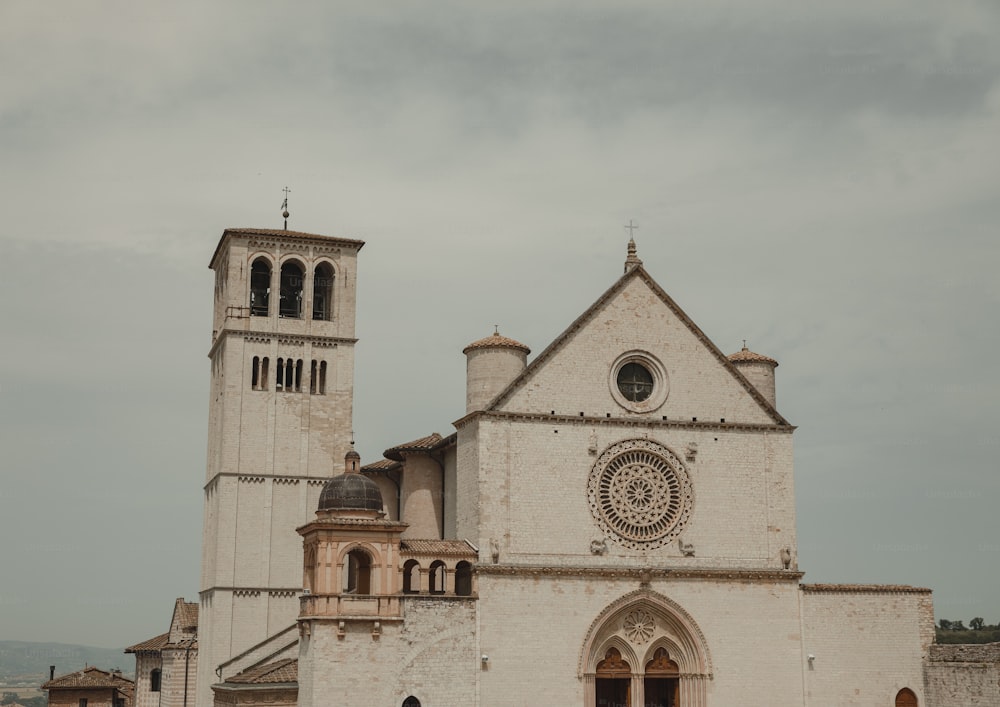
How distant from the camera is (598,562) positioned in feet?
124

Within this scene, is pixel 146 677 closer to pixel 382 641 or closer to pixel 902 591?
pixel 382 641

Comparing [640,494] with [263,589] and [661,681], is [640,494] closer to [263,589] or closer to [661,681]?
[661,681]

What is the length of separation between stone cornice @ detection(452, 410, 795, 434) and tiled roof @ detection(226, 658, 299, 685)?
9162 millimetres

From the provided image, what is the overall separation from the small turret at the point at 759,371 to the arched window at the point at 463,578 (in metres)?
11.9

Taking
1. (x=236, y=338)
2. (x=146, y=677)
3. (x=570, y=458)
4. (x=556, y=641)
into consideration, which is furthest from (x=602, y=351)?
(x=146, y=677)

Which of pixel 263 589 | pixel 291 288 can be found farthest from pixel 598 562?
pixel 291 288

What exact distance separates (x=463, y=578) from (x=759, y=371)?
41.5 feet

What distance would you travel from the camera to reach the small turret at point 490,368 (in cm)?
3897

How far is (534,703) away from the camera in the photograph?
36.2 m

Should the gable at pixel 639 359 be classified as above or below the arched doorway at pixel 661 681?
above

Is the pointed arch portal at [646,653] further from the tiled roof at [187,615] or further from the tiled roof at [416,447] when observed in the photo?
the tiled roof at [187,615]

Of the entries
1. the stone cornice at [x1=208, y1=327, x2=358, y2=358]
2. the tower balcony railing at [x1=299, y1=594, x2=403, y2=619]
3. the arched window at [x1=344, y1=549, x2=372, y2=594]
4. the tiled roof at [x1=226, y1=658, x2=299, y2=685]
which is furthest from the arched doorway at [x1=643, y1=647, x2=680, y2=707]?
the stone cornice at [x1=208, y1=327, x2=358, y2=358]

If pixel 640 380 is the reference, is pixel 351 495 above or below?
below

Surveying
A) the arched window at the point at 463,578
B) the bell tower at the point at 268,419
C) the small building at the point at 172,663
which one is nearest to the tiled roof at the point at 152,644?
the small building at the point at 172,663
